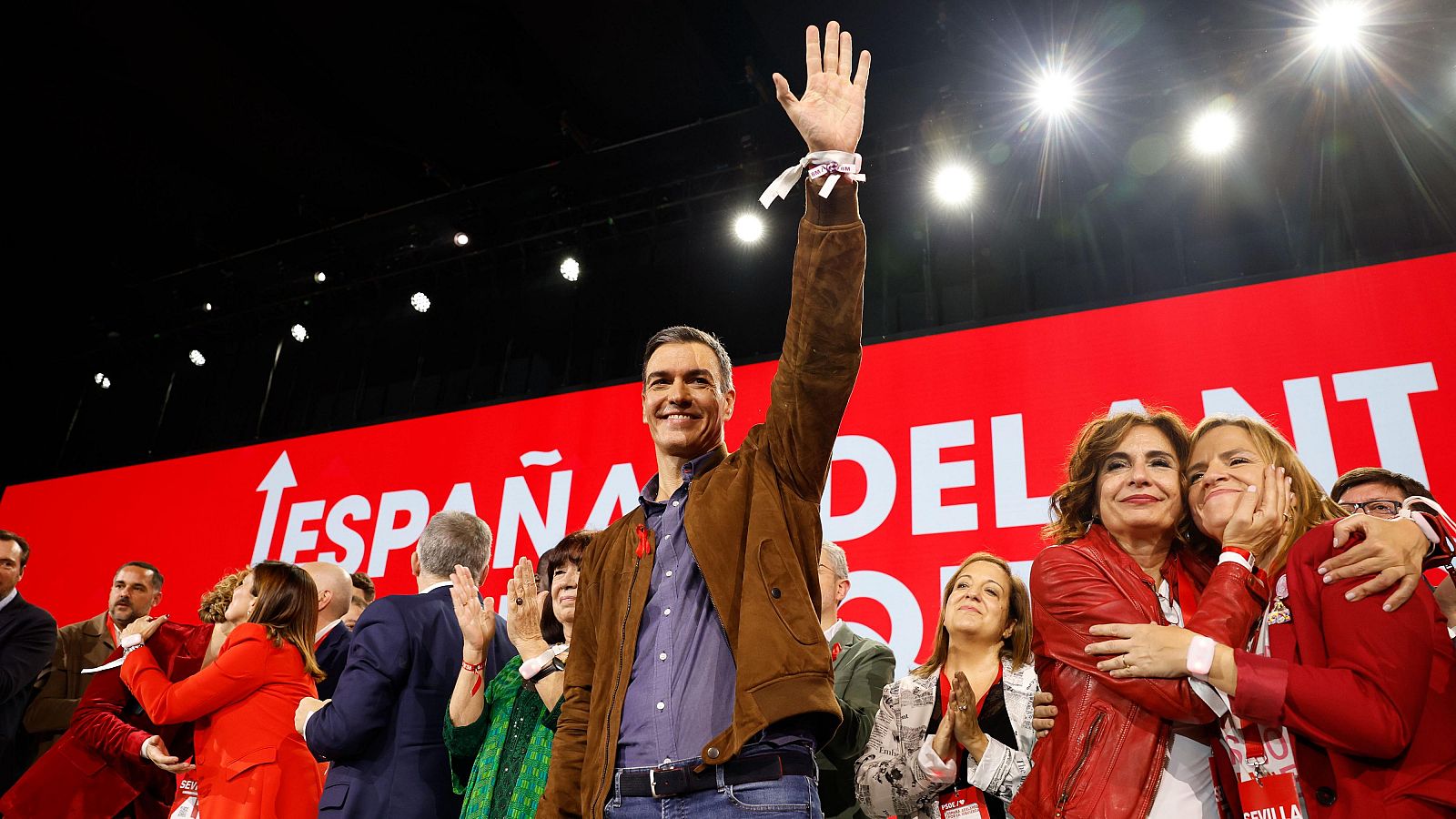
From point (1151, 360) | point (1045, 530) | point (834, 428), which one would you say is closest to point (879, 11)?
point (1151, 360)

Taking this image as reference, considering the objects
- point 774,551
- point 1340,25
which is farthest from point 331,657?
point 1340,25

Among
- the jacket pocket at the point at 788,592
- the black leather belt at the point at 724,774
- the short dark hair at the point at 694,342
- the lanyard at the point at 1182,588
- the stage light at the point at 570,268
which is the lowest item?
the black leather belt at the point at 724,774

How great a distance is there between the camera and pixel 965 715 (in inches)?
88.8

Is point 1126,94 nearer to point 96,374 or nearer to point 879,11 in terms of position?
point 879,11

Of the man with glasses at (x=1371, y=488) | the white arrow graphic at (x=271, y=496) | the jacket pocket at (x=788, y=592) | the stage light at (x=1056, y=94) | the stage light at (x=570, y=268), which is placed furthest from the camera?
the stage light at (x=570, y=268)

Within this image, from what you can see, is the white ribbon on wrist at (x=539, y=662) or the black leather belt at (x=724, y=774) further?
the white ribbon on wrist at (x=539, y=662)

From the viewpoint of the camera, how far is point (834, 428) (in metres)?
1.67

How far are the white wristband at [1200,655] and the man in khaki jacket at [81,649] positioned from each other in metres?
4.66

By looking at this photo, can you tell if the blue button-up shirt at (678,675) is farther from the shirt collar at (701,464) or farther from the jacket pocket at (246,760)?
the jacket pocket at (246,760)

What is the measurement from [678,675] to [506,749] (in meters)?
1.17

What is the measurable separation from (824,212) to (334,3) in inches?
195

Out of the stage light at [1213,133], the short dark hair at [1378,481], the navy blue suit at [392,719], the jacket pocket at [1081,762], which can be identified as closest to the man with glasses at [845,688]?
the jacket pocket at [1081,762]

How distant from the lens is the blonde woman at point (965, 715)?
Result: 229 cm

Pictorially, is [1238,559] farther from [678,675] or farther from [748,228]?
[748,228]
